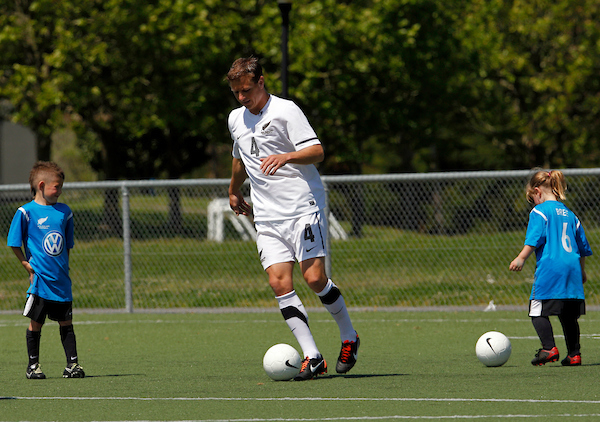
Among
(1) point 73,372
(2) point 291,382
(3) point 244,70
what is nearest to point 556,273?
(2) point 291,382

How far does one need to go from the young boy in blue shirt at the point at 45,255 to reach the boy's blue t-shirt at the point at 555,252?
3.49m

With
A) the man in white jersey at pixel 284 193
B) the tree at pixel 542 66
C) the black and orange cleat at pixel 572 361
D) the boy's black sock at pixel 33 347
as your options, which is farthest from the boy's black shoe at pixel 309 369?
the tree at pixel 542 66

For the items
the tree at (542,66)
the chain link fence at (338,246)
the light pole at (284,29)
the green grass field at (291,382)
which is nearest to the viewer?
the green grass field at (291,382)

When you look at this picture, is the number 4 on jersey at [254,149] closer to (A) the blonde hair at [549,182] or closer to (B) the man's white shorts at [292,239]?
(B) the man's white shorts at [292,239]

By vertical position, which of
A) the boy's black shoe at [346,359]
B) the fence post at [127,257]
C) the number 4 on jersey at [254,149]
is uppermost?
the number 4 on jersey at [254,149]

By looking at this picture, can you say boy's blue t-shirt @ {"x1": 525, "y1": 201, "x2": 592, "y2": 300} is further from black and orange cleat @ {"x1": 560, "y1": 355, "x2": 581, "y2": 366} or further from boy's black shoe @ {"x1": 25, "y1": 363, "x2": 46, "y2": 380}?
boy's black shoe @ {"x1": 25, "y1": 363, "x2": 46, "y2": 380}

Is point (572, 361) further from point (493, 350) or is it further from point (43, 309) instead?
point (43, 309)

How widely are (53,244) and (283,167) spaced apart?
1.86 m

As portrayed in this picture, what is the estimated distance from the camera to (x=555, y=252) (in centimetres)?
669

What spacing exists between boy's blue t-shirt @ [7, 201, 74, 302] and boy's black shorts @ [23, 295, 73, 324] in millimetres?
54

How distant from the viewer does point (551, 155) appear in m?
30.8

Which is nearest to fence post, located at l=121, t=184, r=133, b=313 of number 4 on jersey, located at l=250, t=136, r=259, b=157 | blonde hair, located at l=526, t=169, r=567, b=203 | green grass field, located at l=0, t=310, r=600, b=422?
green grass field, located at l=0, t=310, r=600, b=422

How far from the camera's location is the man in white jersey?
19.7 feet

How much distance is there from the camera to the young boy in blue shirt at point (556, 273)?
6.68 metres
